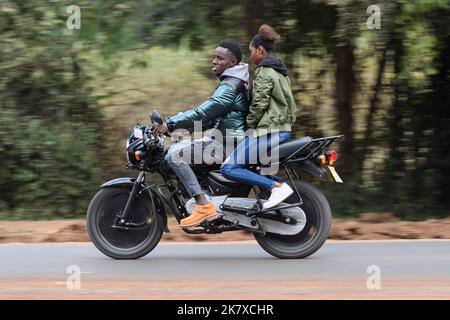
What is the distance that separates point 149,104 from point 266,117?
739cm

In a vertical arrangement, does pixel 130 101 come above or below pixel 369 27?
below

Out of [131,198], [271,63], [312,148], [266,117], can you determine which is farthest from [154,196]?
[271,63]

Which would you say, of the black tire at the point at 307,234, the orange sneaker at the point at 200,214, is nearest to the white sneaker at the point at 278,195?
the black tire at the point at 307,234

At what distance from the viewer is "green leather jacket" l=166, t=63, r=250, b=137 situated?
29.3 feet

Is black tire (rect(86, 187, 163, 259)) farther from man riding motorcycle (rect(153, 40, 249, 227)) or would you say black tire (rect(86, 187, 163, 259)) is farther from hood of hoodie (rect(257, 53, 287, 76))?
hood of hoodie (rect(257, 53, 287, 76))

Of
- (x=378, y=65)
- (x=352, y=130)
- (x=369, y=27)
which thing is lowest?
(x=352, y=130)

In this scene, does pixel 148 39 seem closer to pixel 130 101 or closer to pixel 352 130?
pixel 130 101

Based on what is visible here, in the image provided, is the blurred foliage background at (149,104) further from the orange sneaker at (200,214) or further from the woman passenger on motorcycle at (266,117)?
the orange sneaker at (200,214)

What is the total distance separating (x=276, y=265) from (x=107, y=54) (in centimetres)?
714

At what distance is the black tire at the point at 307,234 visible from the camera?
9.09m

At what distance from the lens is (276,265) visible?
8.78 metres

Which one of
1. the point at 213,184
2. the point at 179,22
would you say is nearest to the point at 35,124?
the point at 179,22

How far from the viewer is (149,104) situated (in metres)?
16.0

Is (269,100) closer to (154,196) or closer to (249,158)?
(249,158)
